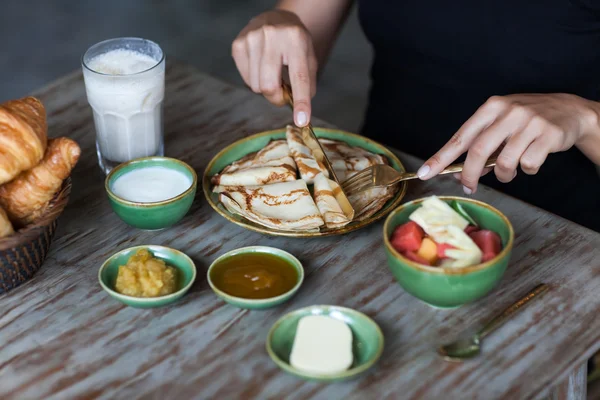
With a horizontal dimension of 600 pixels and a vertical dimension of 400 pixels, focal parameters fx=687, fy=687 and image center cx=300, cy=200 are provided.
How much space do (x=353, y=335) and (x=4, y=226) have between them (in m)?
0.54

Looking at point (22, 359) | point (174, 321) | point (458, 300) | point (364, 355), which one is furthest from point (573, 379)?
point (22, 359)

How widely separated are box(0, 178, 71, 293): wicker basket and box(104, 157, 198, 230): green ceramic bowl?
0.10 m

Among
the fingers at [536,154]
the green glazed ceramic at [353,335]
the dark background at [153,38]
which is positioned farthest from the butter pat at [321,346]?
the dark background at [153,38]

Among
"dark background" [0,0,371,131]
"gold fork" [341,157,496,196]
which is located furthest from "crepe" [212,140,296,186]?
"dark background" [0,0,371,131]

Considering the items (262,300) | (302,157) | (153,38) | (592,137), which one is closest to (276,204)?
(302,157)

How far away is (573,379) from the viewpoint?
42.3 inches

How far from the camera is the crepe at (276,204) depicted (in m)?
1.17

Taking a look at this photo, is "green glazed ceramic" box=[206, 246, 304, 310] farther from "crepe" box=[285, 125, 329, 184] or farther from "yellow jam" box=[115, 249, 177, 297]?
"crepe" box=[285, 125, 329, 184]

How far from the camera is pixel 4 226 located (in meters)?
1.02

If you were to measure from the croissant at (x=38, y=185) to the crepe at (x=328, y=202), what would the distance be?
1.37ft

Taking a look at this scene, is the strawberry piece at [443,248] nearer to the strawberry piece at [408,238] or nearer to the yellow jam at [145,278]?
the strawberry piece at [408,238]

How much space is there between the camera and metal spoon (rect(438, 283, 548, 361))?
3.15ft

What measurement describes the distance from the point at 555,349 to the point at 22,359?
75 centimetres

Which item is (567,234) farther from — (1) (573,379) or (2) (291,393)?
(2) (291,393)
